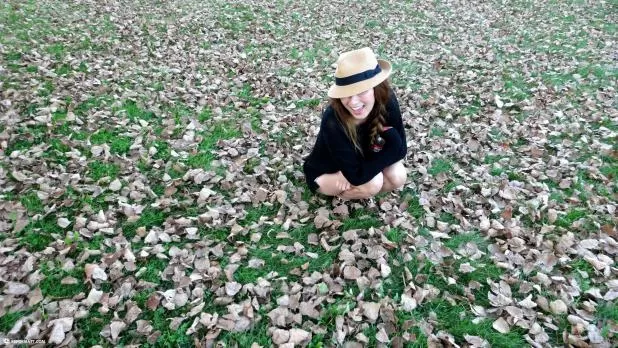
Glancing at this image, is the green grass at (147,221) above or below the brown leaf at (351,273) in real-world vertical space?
above

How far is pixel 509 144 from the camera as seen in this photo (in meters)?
4.92

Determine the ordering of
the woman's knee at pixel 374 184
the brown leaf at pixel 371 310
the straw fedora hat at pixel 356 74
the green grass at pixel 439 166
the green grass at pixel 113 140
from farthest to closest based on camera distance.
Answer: the green grass at pixel 113 140
the green grass at pixel 439 166
the woman's knee at pixel 374 184
the straw fedora hat at pixel 356 74
the brown leaf at pixel 371 310

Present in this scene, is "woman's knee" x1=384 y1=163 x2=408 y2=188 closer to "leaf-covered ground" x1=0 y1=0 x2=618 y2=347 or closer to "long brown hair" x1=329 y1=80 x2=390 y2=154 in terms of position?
"leaf-covered ground" x1=0 y1=0 x2=618 y2=347

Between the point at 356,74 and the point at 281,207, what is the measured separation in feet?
5.21

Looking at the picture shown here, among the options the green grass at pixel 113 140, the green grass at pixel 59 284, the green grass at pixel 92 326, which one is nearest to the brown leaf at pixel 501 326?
the green grass at pixel 92 326

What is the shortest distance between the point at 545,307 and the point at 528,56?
6.15m

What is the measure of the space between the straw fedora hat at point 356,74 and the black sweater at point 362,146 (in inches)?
12.4

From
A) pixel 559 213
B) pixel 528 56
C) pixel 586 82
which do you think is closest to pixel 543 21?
pixel 528 56

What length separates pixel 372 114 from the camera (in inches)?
137

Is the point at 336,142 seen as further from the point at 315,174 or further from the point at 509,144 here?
the point at 509,144

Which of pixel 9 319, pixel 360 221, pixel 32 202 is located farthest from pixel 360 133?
pixel 32 202

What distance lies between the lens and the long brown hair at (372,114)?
337 cm

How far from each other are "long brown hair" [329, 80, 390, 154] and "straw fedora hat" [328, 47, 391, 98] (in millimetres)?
173

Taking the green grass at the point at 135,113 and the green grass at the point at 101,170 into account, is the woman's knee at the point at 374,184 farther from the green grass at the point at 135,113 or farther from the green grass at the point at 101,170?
the green grass at the point at 135,113
